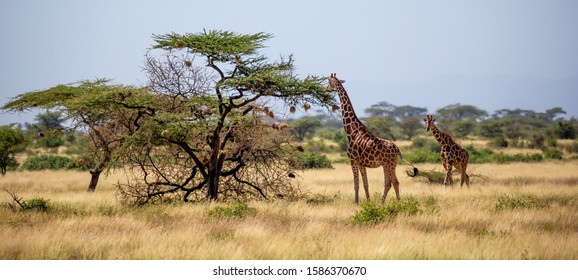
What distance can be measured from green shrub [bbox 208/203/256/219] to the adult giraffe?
2789 millimetres

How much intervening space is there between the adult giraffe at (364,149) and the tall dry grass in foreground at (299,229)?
0.88 m

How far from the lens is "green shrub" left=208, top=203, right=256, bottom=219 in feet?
41.1

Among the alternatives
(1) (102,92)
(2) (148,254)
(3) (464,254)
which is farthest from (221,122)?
(3) (464,254)

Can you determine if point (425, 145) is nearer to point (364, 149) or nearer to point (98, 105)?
point (364, 149)

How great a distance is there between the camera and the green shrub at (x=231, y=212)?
12539 millimetres

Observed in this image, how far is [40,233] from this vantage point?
1048cm

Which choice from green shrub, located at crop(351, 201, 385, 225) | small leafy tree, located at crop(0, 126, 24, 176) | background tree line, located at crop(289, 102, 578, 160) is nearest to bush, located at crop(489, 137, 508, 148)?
background tree line, located at crop(289, 102, 578, 160)

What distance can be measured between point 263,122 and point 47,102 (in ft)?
17.0

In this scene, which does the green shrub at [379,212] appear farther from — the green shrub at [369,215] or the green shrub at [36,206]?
the green shrub at [36,206]

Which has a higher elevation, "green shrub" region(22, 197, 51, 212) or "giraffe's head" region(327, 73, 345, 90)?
"giraffe's head" region(327, 73, 345, 90)

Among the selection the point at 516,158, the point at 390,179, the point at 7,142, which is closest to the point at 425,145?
the point at 516,158

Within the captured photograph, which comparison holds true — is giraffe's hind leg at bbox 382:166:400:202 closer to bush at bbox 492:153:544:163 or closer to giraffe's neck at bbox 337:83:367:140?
giraffe's neck at bbox 337:83:367:140

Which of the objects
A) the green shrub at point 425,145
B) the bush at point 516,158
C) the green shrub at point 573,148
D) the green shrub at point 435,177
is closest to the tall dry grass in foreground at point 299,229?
the green shrub at point 435,177
